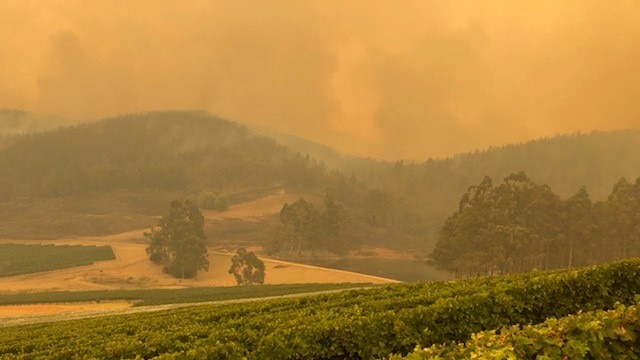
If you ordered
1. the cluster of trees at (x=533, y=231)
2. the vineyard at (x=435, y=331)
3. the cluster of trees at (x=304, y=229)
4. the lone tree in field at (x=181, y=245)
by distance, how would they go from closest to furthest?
the vineyard at (x=435, y=331), the cluster of trees at (x=533, y=231), the lone tree in field at (x=181, y=245), the cluster of trees at (x=304, y=229)

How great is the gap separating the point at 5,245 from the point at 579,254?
693 feet

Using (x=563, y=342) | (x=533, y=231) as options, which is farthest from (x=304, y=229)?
(x=563, y=342)

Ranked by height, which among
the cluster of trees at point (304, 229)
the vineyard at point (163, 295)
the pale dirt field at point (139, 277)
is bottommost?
the pale dirt field at point (139, 277)

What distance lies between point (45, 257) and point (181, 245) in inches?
2483

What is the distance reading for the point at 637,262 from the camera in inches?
985

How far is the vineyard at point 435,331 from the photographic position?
9984mm

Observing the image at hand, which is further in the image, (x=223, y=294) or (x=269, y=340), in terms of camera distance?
(x=223, y=294)

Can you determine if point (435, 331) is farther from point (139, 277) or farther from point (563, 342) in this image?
point (139, 277)

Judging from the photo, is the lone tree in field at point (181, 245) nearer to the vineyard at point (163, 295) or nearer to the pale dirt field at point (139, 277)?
the pale dirt field at point (139, 277)

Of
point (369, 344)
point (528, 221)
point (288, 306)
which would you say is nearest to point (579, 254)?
point (528, 221)

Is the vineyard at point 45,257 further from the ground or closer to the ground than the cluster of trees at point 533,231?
closer to the ground

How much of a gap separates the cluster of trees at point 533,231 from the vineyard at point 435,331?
80.4 meters

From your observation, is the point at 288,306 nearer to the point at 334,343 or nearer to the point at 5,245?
the point at 334,343

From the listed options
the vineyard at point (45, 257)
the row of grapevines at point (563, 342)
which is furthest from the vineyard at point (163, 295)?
the row of grapevines at point (563, 342)
